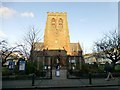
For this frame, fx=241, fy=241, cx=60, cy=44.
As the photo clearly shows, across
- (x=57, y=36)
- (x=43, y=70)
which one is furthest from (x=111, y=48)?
(x=57, y=36)

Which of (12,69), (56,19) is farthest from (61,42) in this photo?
(12,69)

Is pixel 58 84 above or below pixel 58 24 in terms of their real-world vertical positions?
below

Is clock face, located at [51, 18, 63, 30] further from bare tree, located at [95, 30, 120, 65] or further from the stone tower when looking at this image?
bare tree, located at [95, 30, 120, 65]

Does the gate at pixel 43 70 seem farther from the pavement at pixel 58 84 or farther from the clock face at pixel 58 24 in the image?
the clock face at pixel 58 24

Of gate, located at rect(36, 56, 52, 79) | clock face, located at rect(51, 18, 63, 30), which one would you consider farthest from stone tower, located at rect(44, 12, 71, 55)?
gate, located at rect(36, 56, 52, 79)

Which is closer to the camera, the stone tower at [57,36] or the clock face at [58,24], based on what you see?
the stone tower at [57,36]

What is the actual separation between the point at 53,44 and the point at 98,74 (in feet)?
251

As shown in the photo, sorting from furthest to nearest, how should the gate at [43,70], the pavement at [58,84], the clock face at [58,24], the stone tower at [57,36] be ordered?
the clock face at [58,24] < the stone tower at [57,36] < the gate at [43,70] < the pavement at [58,84]

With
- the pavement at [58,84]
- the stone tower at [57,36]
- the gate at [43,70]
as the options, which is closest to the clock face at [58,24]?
the stone tower at [57,36]

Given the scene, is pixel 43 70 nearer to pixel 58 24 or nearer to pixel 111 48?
pixel 111 48

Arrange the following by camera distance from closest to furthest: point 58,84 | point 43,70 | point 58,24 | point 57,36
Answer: point 58,84 < point 43,70 < point 57,36 < point 58,24

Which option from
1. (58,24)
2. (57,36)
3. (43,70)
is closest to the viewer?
(43,70)

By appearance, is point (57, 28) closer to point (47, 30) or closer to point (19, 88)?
point (47, 30)

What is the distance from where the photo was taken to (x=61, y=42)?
103438 millimetres
